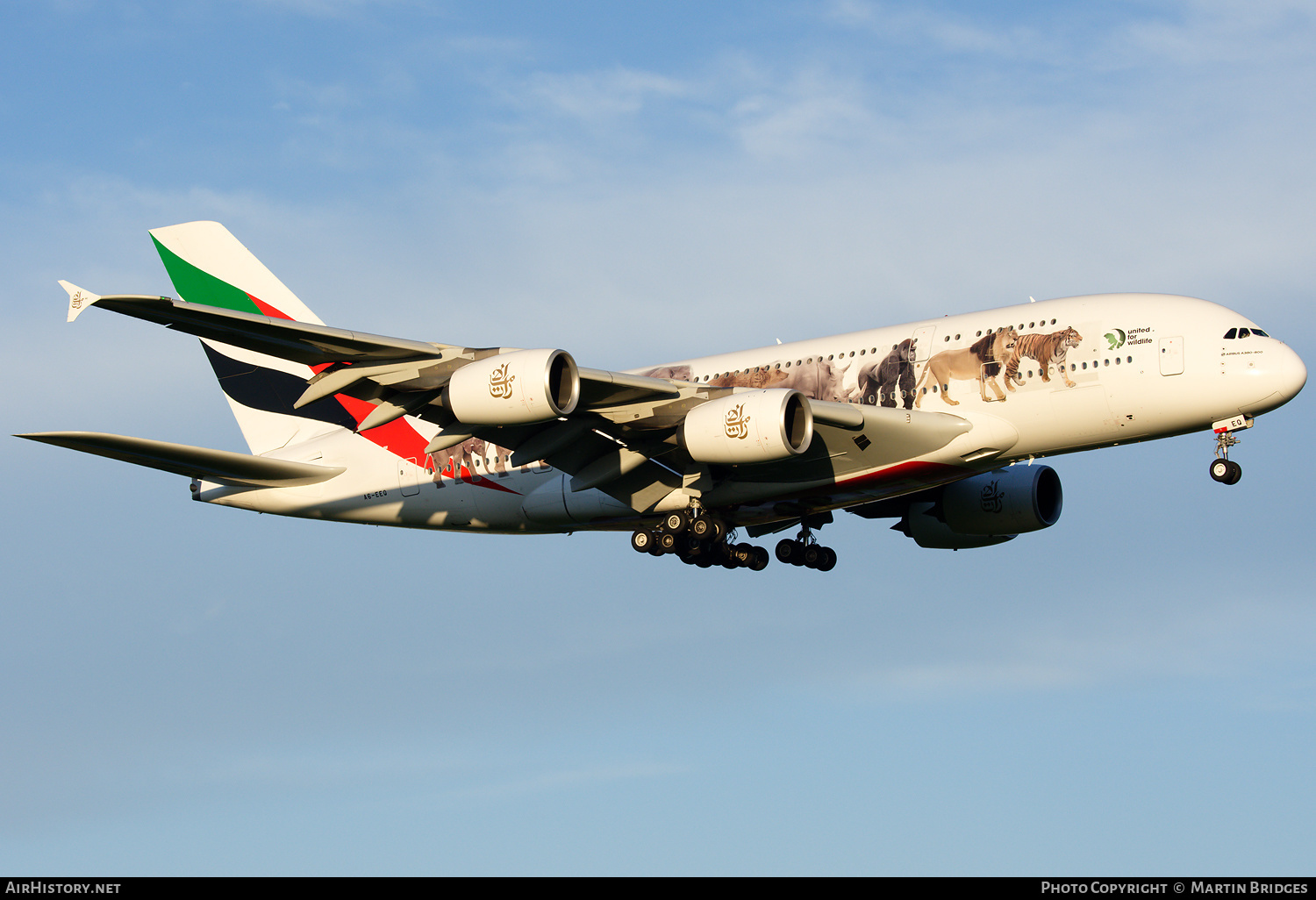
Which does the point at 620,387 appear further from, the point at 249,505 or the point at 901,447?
the point at 249,505

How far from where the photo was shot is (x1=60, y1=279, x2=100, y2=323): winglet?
23.0m

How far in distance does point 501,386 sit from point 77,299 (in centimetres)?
747

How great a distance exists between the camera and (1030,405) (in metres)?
28.1

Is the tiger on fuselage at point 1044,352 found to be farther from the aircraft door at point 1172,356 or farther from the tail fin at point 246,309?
the tail fin at point 246,309

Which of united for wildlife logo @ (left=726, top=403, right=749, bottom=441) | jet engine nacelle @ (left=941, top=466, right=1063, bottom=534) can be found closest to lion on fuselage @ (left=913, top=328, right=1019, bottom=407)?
united for wildlife logo @ (left=726, top=403, right=749, bottom=441)

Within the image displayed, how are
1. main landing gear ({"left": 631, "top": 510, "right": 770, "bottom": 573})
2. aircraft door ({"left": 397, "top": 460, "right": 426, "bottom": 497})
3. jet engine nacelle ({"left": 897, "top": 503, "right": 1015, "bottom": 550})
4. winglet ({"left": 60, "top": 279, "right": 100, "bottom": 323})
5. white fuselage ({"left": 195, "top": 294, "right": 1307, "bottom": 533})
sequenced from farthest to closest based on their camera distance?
1. jet engine nacelle ({"left": 897, "top": 503, "right": 1015, "bottom": 550})
2. aircraft door ({"left": 397, "top": 460, "right": 426, "bottom": 497})
3. main landing gear ({"left": 631, "top": 510, "right": 770, "bottom": 573})
4. white fuselage ({"left": 195, "top": 294, "right": 1307, "bottom": 533})
5. winglet ({"left": 60, "top": 279, "right": 100, "bottom": 323})

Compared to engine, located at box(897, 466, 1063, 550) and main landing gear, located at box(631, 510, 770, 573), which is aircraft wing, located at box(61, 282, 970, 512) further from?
engine, located at box(897, 466, 1063, 550)

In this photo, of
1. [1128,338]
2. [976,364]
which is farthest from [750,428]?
[1128,338]

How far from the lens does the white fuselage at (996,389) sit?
90.1 ft

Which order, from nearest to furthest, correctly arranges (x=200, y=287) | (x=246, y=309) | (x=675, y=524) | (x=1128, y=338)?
1. (x=1128, y=338)
2. (x=675, y=524)
3. (x=246, y=309)
4. (x=200, y=287)

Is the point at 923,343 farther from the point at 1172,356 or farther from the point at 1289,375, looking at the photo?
the point at 1289,375

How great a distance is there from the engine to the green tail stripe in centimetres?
1911

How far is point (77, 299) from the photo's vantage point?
910 inches
